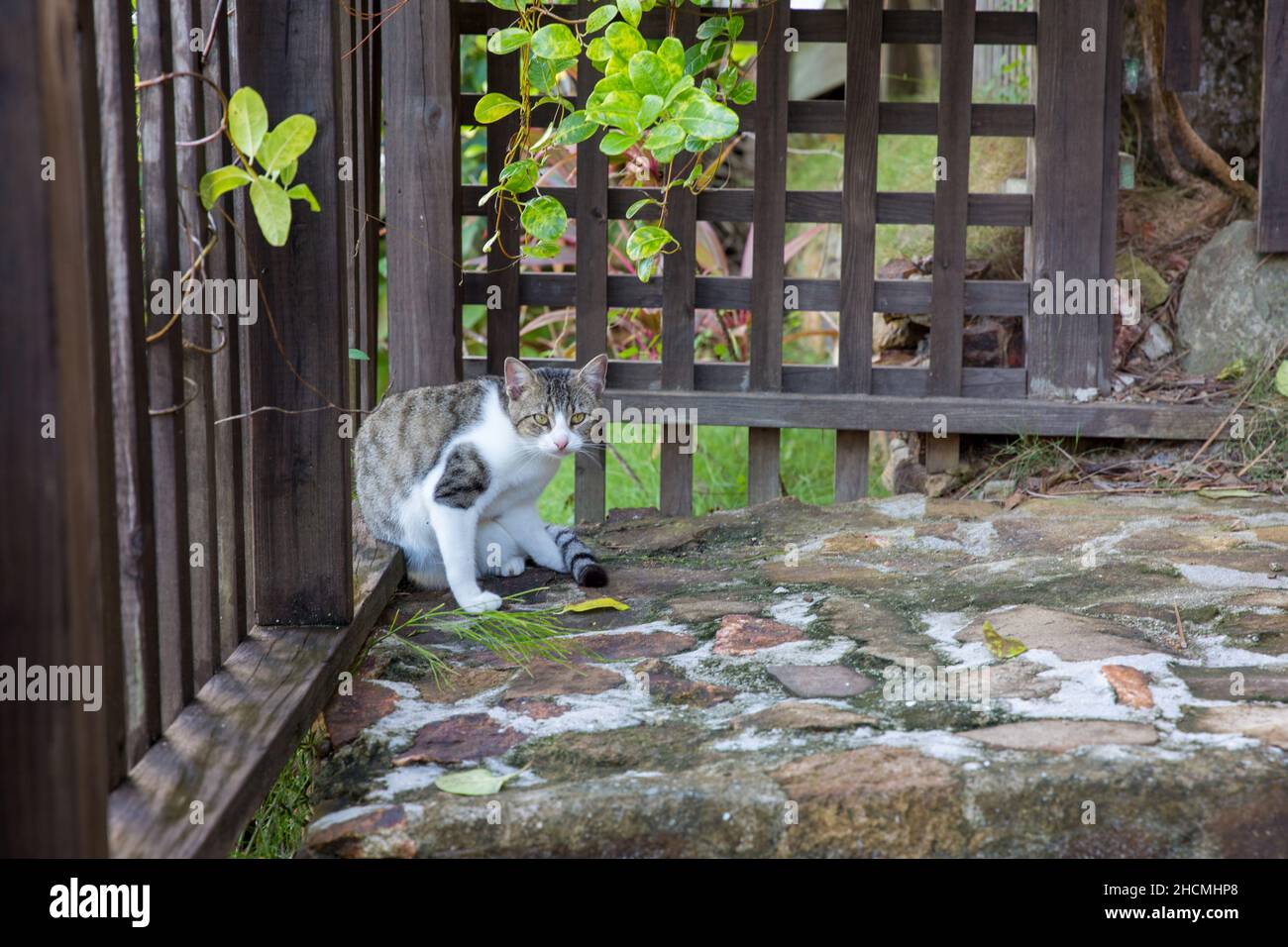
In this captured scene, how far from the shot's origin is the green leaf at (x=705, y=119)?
2.89m

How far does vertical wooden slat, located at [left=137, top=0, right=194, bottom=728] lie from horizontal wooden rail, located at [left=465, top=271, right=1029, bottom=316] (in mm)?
2475

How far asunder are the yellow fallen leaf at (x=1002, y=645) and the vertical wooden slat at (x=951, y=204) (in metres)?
1.80

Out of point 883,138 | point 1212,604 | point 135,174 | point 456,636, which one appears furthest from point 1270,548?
point 883,138

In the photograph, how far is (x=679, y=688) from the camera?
2781 millimetres

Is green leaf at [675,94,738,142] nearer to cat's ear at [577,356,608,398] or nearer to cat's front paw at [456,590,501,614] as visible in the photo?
cat's ear at [577,356,608,398]

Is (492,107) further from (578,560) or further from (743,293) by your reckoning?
(743,293)

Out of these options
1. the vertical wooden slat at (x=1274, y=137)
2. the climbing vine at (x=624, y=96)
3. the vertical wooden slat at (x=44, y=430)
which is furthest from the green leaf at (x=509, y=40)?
the vertical wooden slat at (x=1274, y=137)

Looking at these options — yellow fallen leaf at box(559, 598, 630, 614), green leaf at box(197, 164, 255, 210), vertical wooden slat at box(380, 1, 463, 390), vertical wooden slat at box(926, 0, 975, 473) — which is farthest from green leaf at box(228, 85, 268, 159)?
vertical wooden slat at box(926, 0, 975, 473)

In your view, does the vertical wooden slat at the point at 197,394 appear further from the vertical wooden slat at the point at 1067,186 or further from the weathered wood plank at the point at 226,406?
the vertical wooden slat at the point at 1067,186

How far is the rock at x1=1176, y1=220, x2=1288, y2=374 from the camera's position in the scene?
4.93 m

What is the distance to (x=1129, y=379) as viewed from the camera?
194 inches

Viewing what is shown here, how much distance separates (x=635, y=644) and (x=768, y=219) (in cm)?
204

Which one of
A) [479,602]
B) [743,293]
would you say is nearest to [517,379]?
[479,602]

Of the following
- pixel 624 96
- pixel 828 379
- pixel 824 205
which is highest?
pixel 624 96
